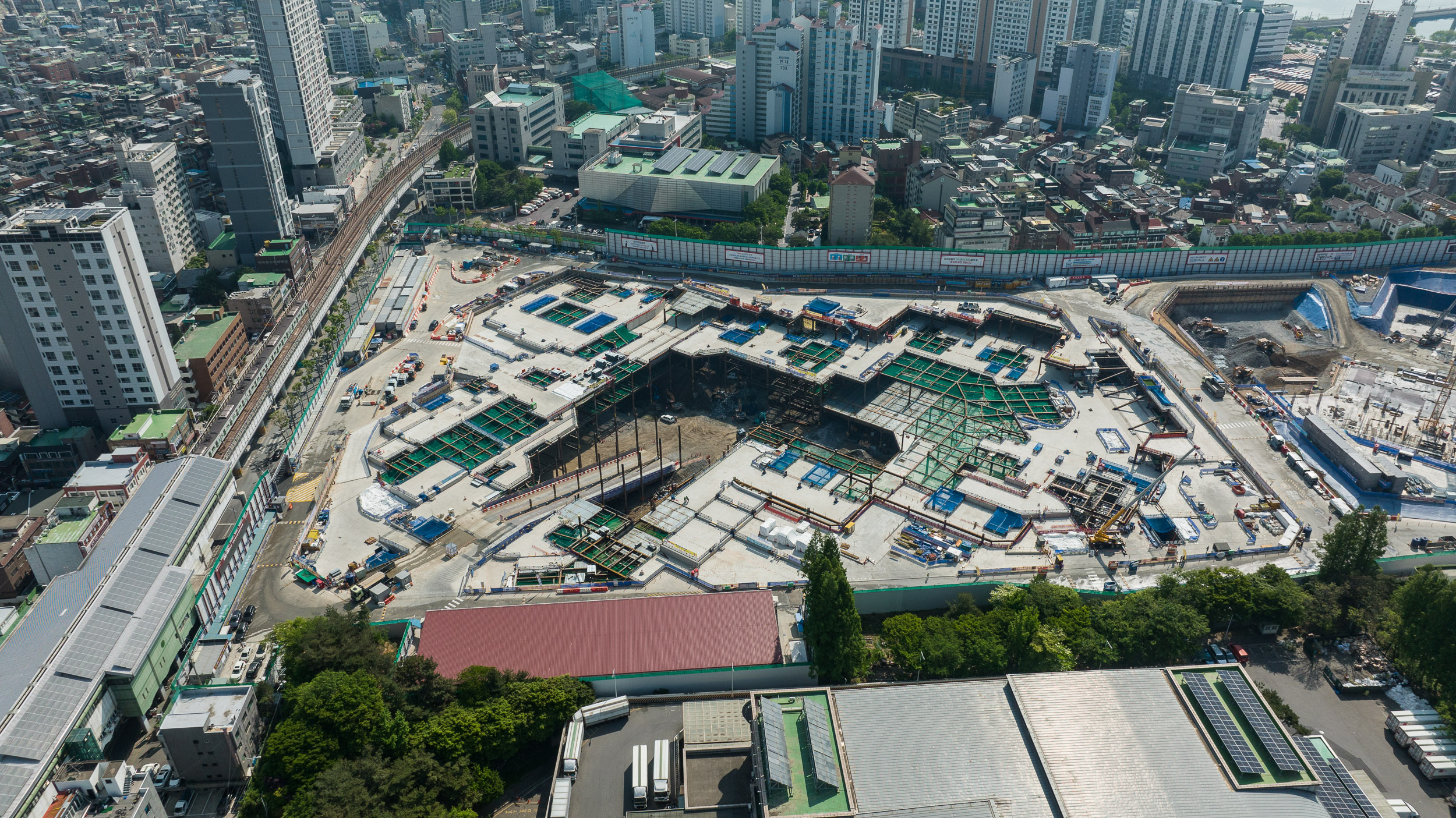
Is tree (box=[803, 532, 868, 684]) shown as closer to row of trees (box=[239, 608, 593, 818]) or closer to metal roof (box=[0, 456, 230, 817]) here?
row of trees (box=[239, 608, 593, 818])

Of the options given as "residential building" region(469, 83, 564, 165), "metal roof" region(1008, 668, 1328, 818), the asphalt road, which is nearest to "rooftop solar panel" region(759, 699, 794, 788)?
"metal roof" region(1008, 668, 1328, 818)

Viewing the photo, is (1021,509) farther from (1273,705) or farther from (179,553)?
(179,553)

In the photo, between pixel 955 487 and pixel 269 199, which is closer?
pixel 955 487

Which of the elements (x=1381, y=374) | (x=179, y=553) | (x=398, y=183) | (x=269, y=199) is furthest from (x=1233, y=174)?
Answer: (x=179, y=553)

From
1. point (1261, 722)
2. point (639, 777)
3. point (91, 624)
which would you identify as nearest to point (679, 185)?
point (91, 624)

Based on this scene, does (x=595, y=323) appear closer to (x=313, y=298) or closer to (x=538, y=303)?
(x=538, y=303)

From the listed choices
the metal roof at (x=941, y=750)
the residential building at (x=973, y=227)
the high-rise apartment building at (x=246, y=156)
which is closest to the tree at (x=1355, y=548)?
the metal roof at (x=941, y=750)
